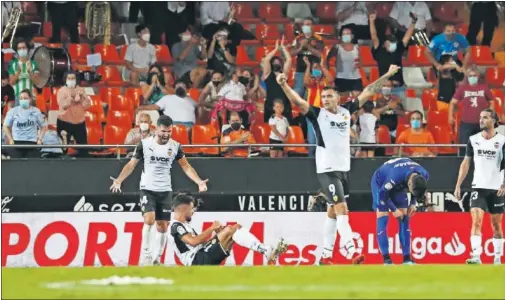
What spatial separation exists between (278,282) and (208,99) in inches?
425

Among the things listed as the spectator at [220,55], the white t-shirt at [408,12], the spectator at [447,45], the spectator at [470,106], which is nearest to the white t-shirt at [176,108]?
the spectator at [220,55]

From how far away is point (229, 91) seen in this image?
25.3 m

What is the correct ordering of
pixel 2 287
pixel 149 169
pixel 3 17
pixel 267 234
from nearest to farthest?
pixel 2 287
pixel 149 169
pixel 267 234
pixel 3 17

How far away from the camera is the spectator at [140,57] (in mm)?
27109

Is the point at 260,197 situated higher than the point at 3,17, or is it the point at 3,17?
the point at 3,17

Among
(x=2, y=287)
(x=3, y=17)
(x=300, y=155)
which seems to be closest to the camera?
(x=2, y=287)

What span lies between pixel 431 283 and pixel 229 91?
10514 millimetres

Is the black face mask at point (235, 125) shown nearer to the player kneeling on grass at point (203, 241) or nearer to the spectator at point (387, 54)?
the spectator at point (387, 54)

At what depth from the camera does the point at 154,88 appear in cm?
2559

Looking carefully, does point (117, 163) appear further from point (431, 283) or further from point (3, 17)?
point (431, 283)

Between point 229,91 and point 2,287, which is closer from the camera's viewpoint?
point 2,287

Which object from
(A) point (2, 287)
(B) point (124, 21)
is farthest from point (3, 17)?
(A) point (2, 287)

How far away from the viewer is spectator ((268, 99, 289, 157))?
24375 millimetres

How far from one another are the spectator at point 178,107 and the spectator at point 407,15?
482cm
